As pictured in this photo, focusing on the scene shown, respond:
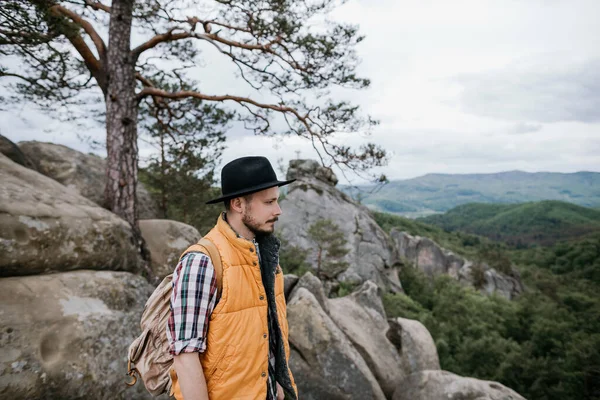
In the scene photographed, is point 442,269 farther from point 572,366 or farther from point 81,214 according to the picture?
point 81,214

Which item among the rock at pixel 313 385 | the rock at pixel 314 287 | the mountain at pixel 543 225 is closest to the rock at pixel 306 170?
the rock at pixel 314 287

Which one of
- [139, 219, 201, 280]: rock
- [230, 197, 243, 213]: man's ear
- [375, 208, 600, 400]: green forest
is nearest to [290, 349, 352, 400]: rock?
[139, 219, 201, 280]: rock

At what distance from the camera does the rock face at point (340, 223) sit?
31172 mm

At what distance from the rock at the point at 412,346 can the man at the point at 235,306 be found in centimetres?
664

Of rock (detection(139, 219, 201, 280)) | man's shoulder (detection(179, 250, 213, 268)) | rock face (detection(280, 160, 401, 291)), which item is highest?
man's shoulder (detection(179, 250, 213, 268))

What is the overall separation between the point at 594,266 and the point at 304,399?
275 ft

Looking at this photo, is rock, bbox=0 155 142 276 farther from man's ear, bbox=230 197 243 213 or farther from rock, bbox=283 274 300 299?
man's ear, bbox=230 197 243 213

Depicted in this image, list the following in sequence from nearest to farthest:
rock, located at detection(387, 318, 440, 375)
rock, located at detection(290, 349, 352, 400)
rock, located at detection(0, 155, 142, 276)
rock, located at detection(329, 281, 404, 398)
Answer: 1. rock, located at detection(0, 155, 142, 276)
2. rock, located at detection(290, 349, 352, 400)
3. rock, located at detection(329, 281, 404, 398)
4. rock, located at detection(387, 318, 440, 375)

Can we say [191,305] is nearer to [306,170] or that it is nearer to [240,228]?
[240,228]

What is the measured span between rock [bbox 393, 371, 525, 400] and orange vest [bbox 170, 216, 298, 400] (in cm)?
546

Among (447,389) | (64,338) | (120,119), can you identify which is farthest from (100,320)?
(447,389)

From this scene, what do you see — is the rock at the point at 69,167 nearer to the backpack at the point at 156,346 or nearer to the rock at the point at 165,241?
the rock at the point at 165,241

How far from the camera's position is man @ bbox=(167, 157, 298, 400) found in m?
1.92

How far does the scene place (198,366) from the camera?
6.31 ft
